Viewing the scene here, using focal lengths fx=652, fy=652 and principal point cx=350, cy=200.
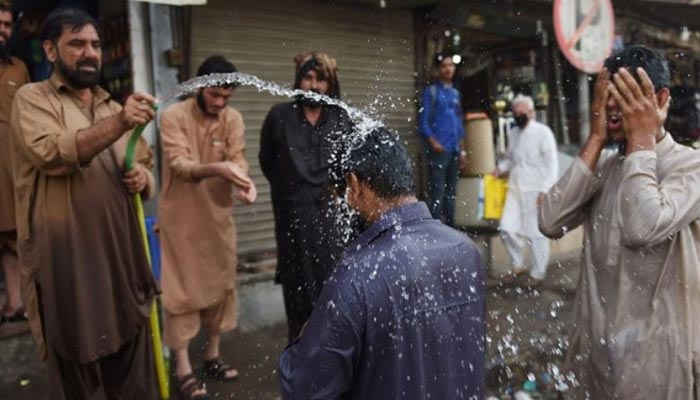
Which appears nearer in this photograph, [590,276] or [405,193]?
[405,193]

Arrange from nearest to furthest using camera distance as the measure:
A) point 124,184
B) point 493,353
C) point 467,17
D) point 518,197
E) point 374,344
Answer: point 374,344, point 124,184, point 493,353, point 518,197, point 467,17

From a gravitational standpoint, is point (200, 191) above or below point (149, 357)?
above

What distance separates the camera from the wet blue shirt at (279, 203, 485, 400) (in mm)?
1668

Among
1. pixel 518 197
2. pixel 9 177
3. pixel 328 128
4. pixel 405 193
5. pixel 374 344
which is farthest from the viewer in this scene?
pixel 518 197

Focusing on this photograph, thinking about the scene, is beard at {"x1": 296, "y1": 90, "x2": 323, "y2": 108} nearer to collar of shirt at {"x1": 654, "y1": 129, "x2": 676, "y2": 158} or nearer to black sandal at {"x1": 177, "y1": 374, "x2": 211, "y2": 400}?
black sandal at {"x1": 177, "y1": 374, "x2": 211, "y2": 400}

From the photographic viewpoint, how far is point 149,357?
3287 millimetres

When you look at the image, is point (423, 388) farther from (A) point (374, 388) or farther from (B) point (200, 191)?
(B) point (200, 191)

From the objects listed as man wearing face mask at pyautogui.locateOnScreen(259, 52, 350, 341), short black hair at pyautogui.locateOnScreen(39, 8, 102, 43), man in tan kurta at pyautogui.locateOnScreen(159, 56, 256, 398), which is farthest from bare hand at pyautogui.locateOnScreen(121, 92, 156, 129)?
man wearing face mask at pyautogui.locateOnScreen(259, 52, 350, 341)

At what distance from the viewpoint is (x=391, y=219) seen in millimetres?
1794

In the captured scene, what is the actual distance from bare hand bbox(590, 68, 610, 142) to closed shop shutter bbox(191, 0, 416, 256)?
412 cm

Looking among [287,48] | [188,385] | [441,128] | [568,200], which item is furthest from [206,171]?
[441,128]

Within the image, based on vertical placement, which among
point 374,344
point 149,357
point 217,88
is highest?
point 217,88

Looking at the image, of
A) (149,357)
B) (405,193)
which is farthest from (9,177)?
(405,193)

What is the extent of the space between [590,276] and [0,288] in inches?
158
